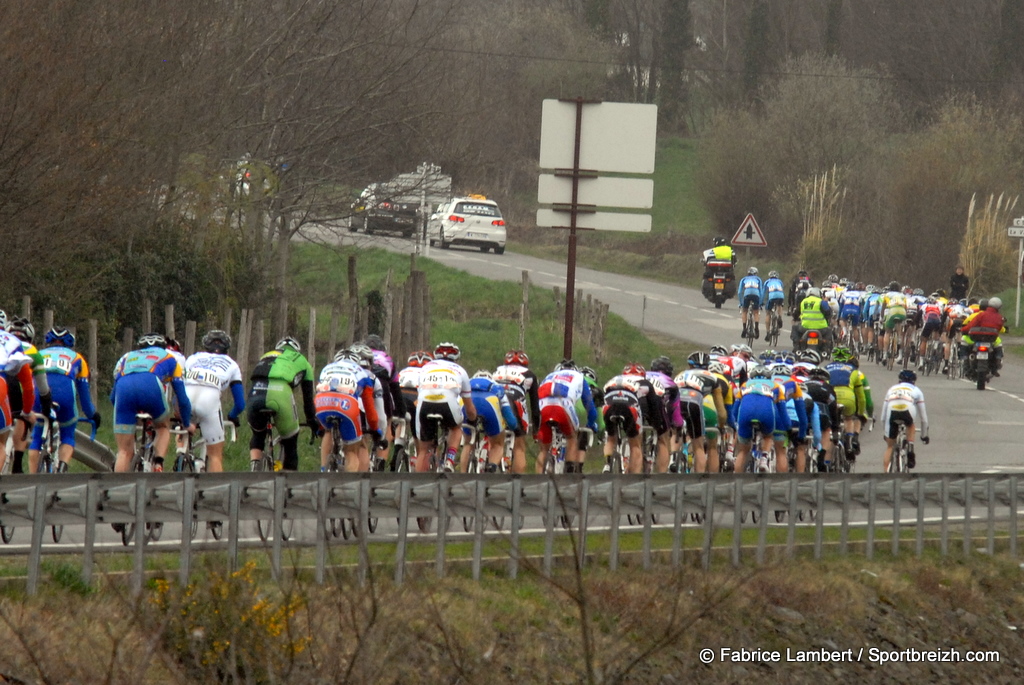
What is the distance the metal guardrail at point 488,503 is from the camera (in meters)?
11.3

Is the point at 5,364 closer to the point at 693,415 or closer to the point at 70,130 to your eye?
the point at 70,130

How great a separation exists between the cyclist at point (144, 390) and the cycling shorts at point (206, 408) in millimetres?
308

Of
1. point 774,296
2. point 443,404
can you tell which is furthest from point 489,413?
point 774,296

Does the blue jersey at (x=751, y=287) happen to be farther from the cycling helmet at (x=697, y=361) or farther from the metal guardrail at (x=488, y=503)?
the metal guardrail at (x=488, y=503)

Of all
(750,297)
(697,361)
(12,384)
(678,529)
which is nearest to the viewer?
(12,384)

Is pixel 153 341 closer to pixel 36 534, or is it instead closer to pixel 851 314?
pixel 36 534

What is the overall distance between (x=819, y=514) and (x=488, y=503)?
14.5ft

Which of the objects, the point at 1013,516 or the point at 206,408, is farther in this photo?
the point at 1013,516

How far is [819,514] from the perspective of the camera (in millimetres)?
16766

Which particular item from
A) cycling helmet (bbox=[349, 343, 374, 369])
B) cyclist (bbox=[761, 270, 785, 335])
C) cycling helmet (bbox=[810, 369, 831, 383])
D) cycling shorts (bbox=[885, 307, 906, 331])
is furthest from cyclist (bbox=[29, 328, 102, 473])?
cycling shorts (bbox=[885, 307, 906, 331])

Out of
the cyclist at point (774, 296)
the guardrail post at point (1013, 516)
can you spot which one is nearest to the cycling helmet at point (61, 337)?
the guardrail post at point (1013, 516)

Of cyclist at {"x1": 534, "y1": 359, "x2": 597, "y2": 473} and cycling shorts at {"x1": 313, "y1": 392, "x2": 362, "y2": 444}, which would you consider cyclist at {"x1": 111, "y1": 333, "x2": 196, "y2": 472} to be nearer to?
cycling shorts at {"x1": 313, "y1": 392, "x2": 362, "y2": 444}

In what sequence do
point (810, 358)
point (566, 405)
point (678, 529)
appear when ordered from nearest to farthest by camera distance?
1. point (678, 529)
2. point (566, 405)
3. point (810, 358)

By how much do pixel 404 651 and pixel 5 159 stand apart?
12.1 meters
